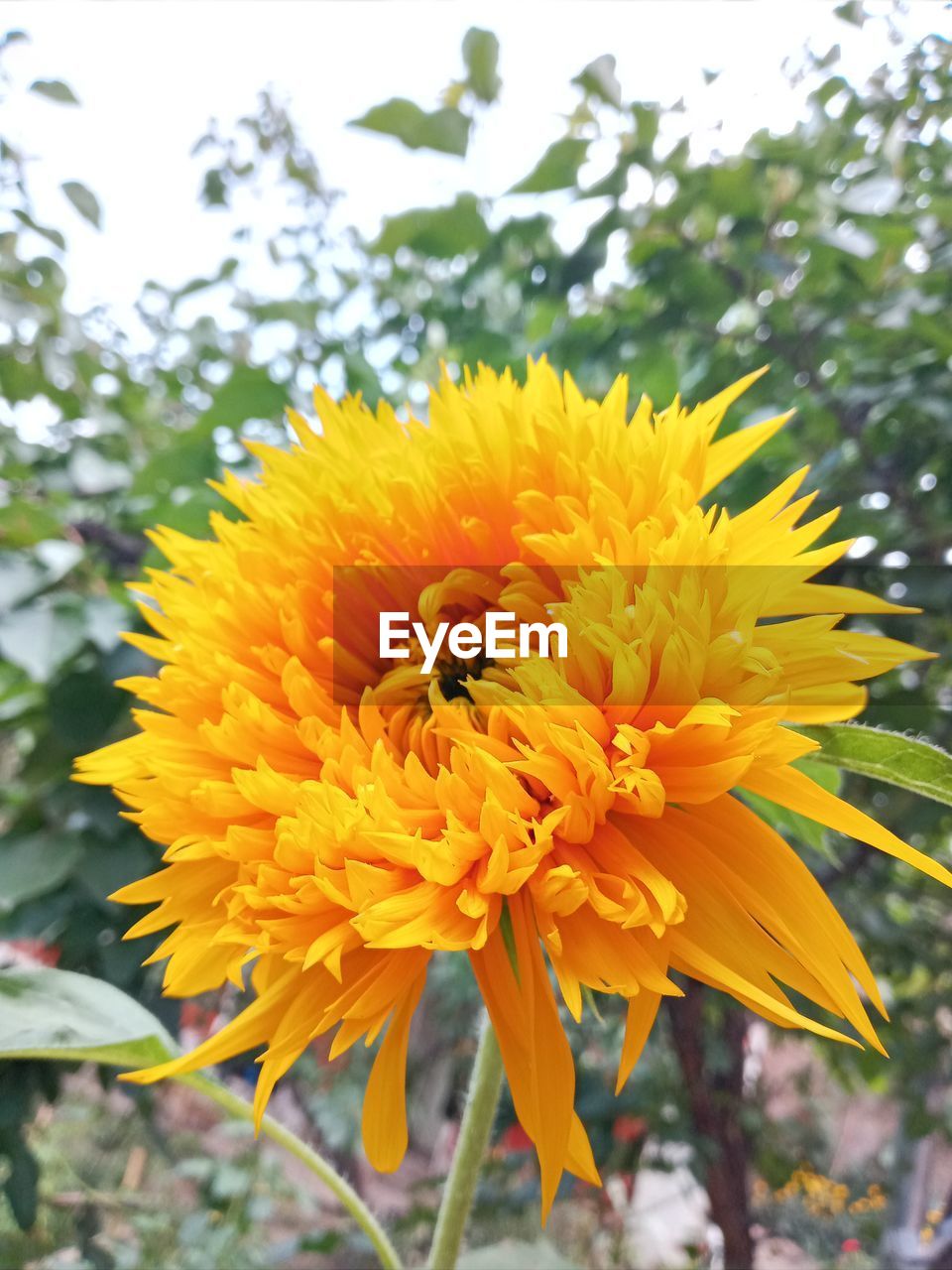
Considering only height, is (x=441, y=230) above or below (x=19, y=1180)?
above

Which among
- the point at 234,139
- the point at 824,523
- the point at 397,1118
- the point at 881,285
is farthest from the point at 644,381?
the point at 234,139

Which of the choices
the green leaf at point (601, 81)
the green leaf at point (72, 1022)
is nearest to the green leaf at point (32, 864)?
the green leaf at point (72, 1022)

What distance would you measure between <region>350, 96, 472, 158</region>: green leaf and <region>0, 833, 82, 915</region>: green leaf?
51cm

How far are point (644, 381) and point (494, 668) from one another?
250mm

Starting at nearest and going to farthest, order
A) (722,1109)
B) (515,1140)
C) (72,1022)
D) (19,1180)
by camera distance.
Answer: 1. (72,1022)
2. (19,1180)
3. (722,1109)
4. (515,1140)

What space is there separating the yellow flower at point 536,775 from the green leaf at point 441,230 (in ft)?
0.97

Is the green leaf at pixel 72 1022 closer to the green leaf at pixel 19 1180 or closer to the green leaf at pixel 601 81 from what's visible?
the green leaf at pixel 19 1180

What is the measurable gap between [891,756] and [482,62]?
0.58 meters

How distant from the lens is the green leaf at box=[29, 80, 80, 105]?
25.3 inches

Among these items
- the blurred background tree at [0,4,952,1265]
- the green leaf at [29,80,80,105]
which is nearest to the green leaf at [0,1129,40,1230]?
the blurred background tree at [0,4,952,1265]

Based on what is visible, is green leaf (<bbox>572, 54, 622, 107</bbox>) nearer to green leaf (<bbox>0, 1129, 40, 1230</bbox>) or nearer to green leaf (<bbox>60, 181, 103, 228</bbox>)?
green leaf (<bbox>60, 181, 103, 228</bbox>)

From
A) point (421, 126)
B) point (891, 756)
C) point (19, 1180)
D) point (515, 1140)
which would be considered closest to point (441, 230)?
point (421, 126)

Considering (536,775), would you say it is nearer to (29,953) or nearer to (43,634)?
(43,634)

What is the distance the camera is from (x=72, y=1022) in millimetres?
331
